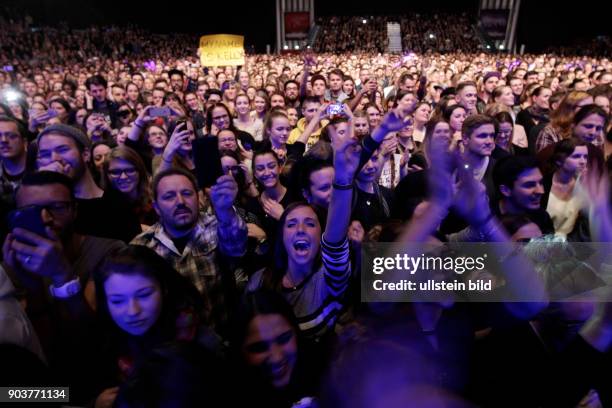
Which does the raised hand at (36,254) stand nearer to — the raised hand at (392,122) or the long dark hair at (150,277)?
the long dark hair at (150,277)

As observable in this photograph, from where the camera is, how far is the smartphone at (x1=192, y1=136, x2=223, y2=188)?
2.03 m

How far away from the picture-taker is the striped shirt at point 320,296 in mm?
1661

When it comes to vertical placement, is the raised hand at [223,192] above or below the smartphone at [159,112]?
below

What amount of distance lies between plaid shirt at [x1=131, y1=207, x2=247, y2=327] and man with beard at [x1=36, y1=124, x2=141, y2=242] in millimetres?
430

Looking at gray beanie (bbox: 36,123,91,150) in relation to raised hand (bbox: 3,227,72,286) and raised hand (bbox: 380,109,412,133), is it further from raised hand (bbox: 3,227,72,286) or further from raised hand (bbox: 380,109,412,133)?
raised hand (bbox: 380,109,412,133)

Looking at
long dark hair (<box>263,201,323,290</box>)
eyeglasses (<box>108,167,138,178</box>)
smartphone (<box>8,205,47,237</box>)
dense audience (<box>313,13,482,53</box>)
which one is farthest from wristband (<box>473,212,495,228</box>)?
dense audience (<box>313,13,482,53</box>)

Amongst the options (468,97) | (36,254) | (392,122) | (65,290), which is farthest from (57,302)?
(468,97)

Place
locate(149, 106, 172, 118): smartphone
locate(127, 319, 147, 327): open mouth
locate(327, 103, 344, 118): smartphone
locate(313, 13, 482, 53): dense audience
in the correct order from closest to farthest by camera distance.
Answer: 1. locate(127, 319, 147, 327): open mouth
2. locate(149, 106, 172, 118): smartphone
3. locate(327, 103, 344, 118): smartphone
4. locate(313, 13, 482, 53): dense audience

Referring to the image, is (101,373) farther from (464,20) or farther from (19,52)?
(464,20)

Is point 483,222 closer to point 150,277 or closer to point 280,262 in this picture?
point 280,262

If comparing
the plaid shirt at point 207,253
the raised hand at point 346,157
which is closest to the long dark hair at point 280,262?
the plaid shirt at point 207,253

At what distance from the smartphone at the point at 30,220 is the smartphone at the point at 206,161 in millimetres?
704

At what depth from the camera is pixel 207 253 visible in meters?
1.98
